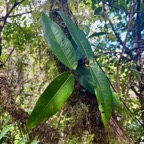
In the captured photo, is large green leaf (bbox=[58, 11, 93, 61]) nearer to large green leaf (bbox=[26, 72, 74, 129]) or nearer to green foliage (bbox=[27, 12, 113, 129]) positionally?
green foliage (bbox=[27, 12, 113, 129])

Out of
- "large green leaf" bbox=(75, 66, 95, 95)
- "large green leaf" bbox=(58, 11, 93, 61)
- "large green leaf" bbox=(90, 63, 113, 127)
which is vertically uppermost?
"large green leaf" bbox=(58, 11, 93, 61)

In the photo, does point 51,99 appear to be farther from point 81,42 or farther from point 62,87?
point 81,42

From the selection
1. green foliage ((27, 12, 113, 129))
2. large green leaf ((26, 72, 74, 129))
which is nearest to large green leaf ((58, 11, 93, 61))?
green foliage ((27, 12, 113, 129))

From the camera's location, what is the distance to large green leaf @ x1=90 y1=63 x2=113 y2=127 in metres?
0.78

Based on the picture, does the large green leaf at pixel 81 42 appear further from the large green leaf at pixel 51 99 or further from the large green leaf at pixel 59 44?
the large green leaf at pixel 51 99

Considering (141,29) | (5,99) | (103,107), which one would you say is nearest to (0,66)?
(5,99)

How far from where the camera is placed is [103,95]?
2.58 ft

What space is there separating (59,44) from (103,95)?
0.25m

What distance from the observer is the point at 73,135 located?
94 cm

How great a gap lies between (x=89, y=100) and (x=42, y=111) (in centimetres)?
25

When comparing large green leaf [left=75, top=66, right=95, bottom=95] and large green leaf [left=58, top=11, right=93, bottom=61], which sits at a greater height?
large green leaf [left=58, top=11, right=93, bottom=61]

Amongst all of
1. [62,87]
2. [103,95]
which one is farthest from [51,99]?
[103,95]

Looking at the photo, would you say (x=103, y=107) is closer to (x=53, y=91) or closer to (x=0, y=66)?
(x=53, y=91)

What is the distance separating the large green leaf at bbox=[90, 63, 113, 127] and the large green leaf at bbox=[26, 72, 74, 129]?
99 mm
